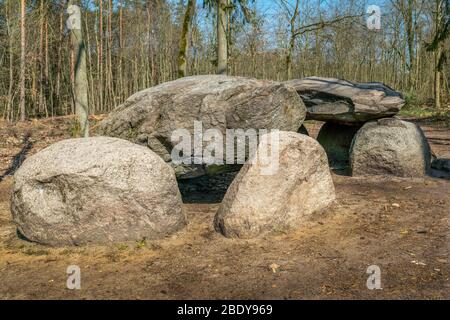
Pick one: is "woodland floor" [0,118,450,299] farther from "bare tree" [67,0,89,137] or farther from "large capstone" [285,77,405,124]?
"bare tree" [67,0,89,137]

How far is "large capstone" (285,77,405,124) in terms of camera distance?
692 centimetres

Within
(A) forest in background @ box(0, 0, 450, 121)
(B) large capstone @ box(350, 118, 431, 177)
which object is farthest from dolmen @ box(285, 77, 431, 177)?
(A) forest in background @ box(0, 0, 450, 121)

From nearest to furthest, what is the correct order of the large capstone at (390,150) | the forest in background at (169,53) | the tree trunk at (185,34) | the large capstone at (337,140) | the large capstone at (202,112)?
the large capstone at (202,112) → the large capstone at (390,150) → the large capstone at (337,140) → the tree trunk at (185,34) → the forest in background at (169,53)

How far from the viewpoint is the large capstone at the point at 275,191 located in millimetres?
4605

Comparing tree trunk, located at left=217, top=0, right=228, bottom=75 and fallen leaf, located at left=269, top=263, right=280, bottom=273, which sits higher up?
tree trunk, located at left=217, top=0, right=228, bottom=75

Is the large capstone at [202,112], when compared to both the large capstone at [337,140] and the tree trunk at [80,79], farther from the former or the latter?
the large capstone at [337,140]

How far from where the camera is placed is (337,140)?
838 centimetres

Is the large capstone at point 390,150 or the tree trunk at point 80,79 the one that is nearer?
the large capstone at point 390,150

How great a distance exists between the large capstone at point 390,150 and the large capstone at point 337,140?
1.11m

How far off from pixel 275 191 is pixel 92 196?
6.32 feet

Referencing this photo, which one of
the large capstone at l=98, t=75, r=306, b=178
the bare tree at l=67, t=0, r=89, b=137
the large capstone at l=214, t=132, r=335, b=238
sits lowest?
the large capstone at l=214, t=132, r=335, b=238

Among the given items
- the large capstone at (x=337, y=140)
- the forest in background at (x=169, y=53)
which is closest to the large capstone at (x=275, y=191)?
the large capstone at (x=337, y=140)

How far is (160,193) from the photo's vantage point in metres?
4.58

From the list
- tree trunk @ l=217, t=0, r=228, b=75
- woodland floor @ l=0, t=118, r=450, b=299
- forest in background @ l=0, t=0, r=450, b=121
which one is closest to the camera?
woodland floor @ l=0, t=118, r=450, b=299
